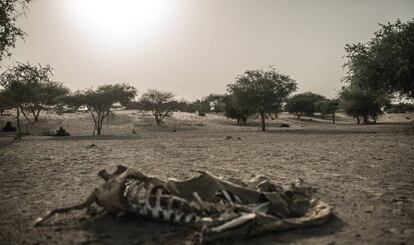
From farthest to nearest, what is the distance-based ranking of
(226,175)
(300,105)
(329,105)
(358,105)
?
(300,105), (329,105), (358,105), (226,175)

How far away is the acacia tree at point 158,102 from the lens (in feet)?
177

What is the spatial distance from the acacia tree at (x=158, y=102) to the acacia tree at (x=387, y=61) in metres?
30.9

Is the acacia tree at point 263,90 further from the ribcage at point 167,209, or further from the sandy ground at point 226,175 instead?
the ribcage at point 167,209

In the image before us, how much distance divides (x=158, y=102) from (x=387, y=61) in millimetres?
34491

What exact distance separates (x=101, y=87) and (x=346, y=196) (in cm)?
3535

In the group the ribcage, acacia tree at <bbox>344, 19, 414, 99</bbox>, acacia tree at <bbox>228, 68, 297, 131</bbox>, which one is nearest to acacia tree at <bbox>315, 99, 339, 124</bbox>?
acacia tree at <bbox>228, 68, 297, 131</bbox>

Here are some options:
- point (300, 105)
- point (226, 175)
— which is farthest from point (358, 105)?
point (226, 175)

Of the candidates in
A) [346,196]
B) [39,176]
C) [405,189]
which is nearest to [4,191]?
[39,176]

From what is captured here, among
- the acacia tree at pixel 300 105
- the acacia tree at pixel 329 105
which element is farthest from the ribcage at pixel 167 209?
the acacia tree at pixel 300 105

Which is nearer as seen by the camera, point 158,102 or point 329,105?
point 158,102

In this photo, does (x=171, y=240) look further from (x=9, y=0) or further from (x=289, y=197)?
(x=9, y=0)

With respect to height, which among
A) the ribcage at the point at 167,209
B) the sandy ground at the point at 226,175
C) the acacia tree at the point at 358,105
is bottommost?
the sandy ground at the point at 226,175

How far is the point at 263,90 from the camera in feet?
134

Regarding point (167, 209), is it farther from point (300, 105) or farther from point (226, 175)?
point (300, 105)
